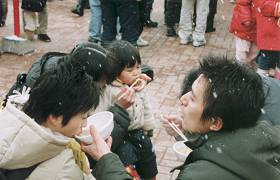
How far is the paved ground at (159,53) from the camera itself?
17.3ft

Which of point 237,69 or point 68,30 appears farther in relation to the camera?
point 68,30

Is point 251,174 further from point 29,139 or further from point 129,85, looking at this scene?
point 129,85

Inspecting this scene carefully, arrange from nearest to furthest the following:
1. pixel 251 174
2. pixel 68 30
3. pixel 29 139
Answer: pixel 251 174 → pixel 29 139 → pixel 68 30

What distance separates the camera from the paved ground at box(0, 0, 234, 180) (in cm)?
527

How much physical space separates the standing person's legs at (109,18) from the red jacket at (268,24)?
2236 mm

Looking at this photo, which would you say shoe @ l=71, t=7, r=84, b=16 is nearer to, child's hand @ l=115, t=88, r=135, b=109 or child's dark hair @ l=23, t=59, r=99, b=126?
child's hand @ l=115, t=88, r=135, b=109

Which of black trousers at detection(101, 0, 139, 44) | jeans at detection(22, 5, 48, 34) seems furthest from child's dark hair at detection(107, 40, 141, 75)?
jeans at detection(22, 5, 48, 34)

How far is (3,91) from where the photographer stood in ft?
19.7

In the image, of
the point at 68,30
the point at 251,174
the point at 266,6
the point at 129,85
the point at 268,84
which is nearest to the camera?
the point at 251,174

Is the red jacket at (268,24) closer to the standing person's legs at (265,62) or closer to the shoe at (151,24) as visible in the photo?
the standing person's legs at (265,62)

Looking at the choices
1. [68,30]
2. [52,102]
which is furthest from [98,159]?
[68,30]

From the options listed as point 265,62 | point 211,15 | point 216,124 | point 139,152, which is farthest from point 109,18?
point 216,124

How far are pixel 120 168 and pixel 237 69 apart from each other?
0.63m

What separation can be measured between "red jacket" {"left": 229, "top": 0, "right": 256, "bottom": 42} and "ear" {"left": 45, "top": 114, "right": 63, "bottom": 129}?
4501 mm
